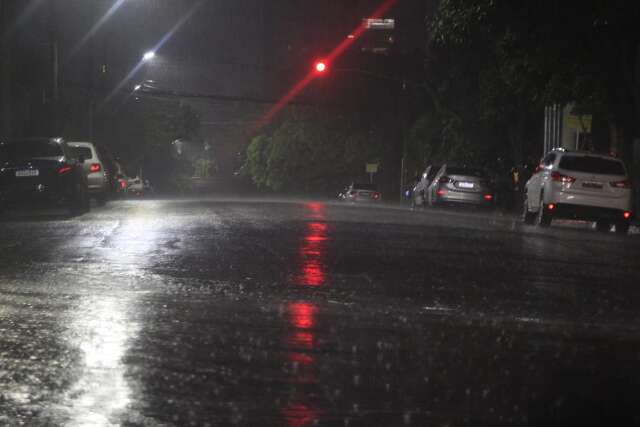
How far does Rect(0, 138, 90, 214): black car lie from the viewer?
85.5 ft

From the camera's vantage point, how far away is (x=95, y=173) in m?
35.3

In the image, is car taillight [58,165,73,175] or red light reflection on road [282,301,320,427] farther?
car taillight [58,165,73,175]

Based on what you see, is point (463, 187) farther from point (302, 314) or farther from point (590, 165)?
point (302, 314)

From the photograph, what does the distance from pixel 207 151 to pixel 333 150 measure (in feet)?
290

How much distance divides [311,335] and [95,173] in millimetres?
27656

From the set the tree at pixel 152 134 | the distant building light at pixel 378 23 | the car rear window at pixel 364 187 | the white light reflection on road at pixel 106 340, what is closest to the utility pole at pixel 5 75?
the tree at pixel 152 134

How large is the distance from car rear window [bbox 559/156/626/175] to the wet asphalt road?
404 inches

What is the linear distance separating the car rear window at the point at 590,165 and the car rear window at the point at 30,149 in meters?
11.2

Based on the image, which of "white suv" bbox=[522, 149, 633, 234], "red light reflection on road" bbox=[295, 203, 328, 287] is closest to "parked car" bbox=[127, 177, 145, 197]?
"white suv" bbox=[522, 149, 633, 234]

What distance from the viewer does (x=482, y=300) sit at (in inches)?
440

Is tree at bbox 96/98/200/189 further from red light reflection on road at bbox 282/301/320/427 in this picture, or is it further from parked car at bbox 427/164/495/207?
red light reflection on road at bbox 282/301/320/427

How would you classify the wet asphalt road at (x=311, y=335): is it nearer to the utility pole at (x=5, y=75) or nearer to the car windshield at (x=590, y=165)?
the car windshield at (x=590, y=165)

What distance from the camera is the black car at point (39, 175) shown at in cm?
2605

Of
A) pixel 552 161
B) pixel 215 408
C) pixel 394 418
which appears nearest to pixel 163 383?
pixel 215 408
